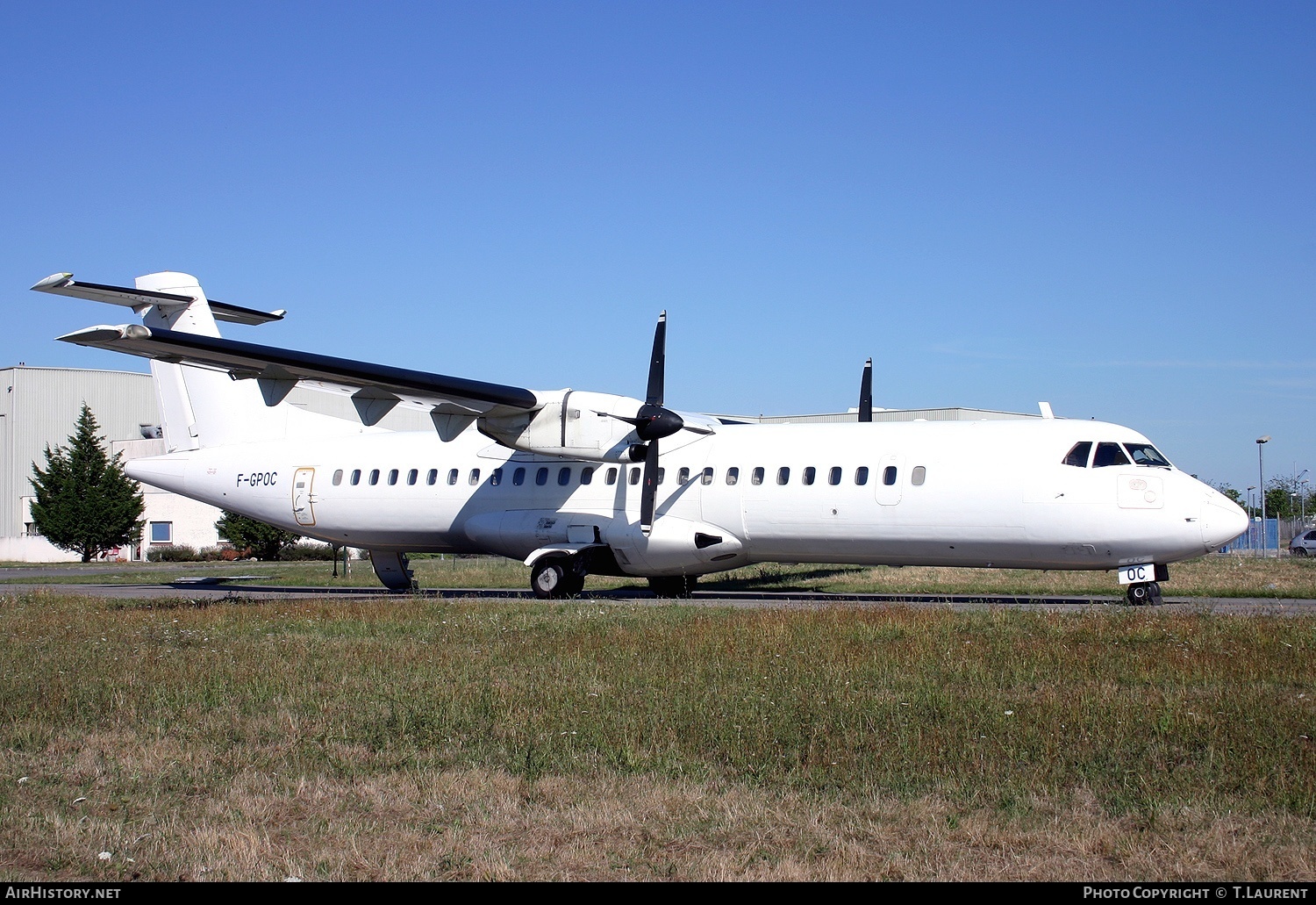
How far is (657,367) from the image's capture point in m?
21.3

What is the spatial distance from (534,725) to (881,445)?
1218 cm

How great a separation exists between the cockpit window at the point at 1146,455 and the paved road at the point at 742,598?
7.37 ft

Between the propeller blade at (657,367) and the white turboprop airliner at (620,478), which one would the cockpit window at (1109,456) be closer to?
the white turboprop airliner at (620,478)

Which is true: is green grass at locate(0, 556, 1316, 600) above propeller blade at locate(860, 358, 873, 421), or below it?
below

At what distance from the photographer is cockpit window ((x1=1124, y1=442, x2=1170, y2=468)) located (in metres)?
17.7

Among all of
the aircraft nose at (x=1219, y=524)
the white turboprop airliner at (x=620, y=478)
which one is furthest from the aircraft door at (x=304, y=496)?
the aircraft nose at (x=1219, y=524)

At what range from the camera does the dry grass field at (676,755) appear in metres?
5.58

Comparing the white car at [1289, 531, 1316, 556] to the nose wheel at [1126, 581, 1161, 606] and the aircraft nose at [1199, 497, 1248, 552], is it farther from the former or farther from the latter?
the aircraft nose at [1199, 497, 1248, 552]

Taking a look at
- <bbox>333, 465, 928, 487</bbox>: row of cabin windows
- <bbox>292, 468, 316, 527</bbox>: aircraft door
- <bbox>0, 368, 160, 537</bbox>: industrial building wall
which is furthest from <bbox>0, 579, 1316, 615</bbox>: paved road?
<bbox>0, 368, 160, 537</bbox>: industrial building wall

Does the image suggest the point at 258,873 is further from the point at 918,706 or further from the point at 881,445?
the point at 881,445

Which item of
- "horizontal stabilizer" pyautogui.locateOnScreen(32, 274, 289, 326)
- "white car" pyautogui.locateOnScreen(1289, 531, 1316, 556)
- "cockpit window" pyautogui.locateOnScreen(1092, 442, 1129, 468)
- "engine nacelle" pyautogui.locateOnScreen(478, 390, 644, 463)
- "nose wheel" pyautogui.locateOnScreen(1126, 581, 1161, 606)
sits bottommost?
"nose wheel" pyautogui.locateOnScreen(1126, 581, 1161, 606)

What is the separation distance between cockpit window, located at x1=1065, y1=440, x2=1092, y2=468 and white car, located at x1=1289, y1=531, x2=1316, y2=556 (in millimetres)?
43732

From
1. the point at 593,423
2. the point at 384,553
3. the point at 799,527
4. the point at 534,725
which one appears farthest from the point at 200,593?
the point at 534,725

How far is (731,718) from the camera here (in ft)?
28.3
